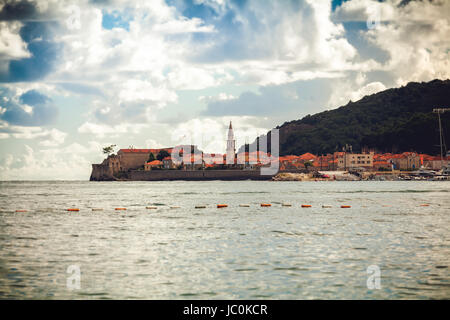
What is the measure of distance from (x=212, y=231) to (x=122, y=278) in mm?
15750

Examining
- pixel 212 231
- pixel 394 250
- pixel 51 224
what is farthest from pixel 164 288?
pixel 51 224

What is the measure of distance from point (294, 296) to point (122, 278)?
19.9ft

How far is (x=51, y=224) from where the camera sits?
39.7m

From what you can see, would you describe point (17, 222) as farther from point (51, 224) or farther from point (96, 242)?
point (96, 242)

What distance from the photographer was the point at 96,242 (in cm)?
2814

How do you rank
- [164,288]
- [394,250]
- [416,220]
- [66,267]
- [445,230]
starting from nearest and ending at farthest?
[164,288] → [66,267] → [394,250] → [445,230] → [416,220]
